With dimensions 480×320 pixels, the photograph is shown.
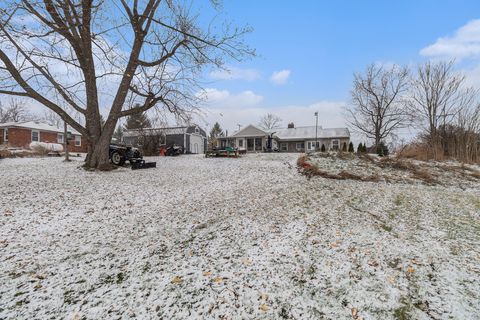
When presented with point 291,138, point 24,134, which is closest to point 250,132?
point 291,138

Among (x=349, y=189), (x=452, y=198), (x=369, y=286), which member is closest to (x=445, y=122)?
(x=452, y=198)

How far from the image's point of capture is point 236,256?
2.92 meters

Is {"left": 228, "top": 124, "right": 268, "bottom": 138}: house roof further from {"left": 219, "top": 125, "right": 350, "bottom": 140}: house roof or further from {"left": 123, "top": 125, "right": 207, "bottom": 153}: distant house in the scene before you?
{"left": 123, "top": 125, "right": 207, "bottom": 153}: distant house

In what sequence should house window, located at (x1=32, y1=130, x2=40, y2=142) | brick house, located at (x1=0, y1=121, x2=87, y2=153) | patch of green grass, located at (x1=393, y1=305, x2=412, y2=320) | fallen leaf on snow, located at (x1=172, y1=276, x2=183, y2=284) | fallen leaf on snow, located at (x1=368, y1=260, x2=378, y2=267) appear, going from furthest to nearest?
house window, located at (x1=32, y1=130, x2=40, y2=142) < brick house, located at (x1=0, y1=121, x2=87, y2=153) < fallen leaf on snow, located at (x1=368, y1=260, x2=378, y2=267) < fallen leaf on snow, located at (x1=172, y1=276, x2=183, y2=284) < patch of green grass, located at (x1=393, y1=305, x2=412, y2=320)

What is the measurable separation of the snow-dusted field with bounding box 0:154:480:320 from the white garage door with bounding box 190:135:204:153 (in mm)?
21518

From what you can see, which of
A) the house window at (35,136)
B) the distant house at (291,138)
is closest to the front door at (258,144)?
the distant house at (291,138)

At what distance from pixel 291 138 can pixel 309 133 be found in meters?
2.55

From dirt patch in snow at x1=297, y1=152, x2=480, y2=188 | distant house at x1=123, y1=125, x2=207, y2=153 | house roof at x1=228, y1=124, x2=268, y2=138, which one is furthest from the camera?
house roof at x1=228, y1=124, x2=268, y2=138

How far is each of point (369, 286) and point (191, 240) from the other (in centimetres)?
224

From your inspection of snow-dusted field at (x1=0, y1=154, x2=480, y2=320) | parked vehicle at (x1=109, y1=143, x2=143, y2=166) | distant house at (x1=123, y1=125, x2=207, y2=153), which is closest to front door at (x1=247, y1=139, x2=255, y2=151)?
distant house at (x1=123, y1=125, x2=207, y2=153)

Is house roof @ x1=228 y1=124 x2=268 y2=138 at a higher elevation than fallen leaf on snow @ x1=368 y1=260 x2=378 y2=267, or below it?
higher

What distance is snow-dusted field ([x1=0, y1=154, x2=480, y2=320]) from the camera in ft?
6.89

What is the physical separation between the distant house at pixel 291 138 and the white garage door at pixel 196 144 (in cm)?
319

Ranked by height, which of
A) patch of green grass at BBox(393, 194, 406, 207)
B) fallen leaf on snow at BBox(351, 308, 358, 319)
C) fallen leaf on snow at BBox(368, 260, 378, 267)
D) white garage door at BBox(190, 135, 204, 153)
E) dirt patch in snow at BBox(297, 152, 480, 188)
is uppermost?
white garage door at BBox(190, 135, 204, 153)
